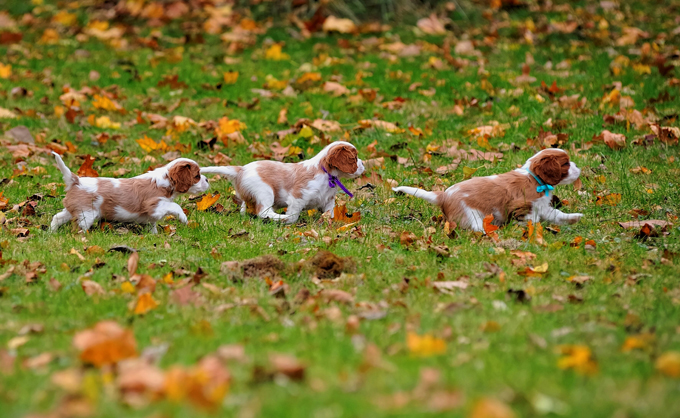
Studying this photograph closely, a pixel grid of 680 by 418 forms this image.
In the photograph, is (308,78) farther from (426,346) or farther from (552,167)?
(426,346)

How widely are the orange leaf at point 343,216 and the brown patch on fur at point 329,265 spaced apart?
4.02ft

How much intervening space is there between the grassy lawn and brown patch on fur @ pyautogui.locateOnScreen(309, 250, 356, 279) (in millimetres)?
37

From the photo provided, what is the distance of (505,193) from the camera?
5523mm

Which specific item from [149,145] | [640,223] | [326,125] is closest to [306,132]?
[326,125]

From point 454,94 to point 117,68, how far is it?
16.6 ft

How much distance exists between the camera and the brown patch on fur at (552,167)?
5535mm

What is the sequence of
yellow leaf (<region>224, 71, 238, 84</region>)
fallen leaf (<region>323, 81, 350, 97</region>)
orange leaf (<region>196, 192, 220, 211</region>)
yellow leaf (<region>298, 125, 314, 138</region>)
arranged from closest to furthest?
1. orange leaf (<region>196, 192, 220, 211</region>)
2. yellow leaf (<region>298, 125, 314, 138</region>)
3. fallen leaf (<region>323, 81, 350, 97</region>)
4. yellow leaf (<region>224, 71, 238, 84</region>)

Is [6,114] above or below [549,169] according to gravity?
below

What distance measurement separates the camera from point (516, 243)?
16.7ft

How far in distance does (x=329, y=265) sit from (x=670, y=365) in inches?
86.0

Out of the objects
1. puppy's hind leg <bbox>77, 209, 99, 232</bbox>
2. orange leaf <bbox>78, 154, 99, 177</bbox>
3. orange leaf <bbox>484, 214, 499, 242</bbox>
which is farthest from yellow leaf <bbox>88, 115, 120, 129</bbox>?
orange leaf <bbox>484, 214, 499, 242</bbox>

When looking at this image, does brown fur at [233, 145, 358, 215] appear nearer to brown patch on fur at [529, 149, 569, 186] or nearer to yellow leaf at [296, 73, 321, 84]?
brown patch on fur at [529, 149, 569, 186]

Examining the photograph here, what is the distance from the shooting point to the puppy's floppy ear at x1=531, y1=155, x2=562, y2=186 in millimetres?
5531

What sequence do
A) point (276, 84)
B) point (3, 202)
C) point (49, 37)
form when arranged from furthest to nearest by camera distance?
point (49, 37), point (276, 84), point (3, 202)
